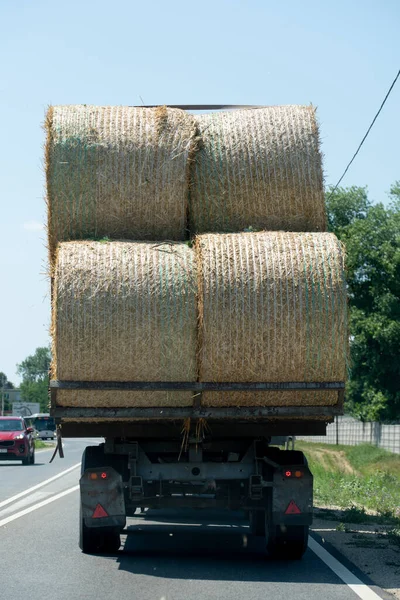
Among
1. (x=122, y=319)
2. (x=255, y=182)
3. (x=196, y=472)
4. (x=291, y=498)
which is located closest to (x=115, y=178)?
(x=255, y=182)

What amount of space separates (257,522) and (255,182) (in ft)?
13.6

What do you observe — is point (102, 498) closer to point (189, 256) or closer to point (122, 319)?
point (122, 319)

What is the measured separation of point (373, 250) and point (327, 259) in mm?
43636

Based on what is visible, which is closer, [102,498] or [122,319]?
[122,319]

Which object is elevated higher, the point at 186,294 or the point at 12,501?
the point at 186,294

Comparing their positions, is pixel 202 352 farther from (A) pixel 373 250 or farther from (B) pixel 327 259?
(A) pixel 373 250

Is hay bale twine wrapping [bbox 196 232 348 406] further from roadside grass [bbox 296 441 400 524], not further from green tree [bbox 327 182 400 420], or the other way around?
green tree [bbox 327 182 400 420]

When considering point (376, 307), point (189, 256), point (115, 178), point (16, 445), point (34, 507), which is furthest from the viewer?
point (376, 307)

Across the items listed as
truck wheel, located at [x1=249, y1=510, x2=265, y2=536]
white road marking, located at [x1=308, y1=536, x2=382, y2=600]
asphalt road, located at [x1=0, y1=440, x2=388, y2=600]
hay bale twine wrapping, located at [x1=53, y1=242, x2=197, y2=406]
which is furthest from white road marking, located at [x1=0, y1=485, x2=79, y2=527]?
hay bale twine wrapping, located at [x1=53, y1=242, x2=197, y2=406]

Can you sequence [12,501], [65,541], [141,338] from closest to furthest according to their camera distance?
1. [141,338]
2. [65,541]
3. [12,501]

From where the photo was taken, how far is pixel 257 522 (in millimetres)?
12148

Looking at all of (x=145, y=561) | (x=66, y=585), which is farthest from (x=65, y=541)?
(x=66, y=585)

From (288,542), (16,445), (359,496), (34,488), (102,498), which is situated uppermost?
(102,498)

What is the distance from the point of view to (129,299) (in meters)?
9.14
